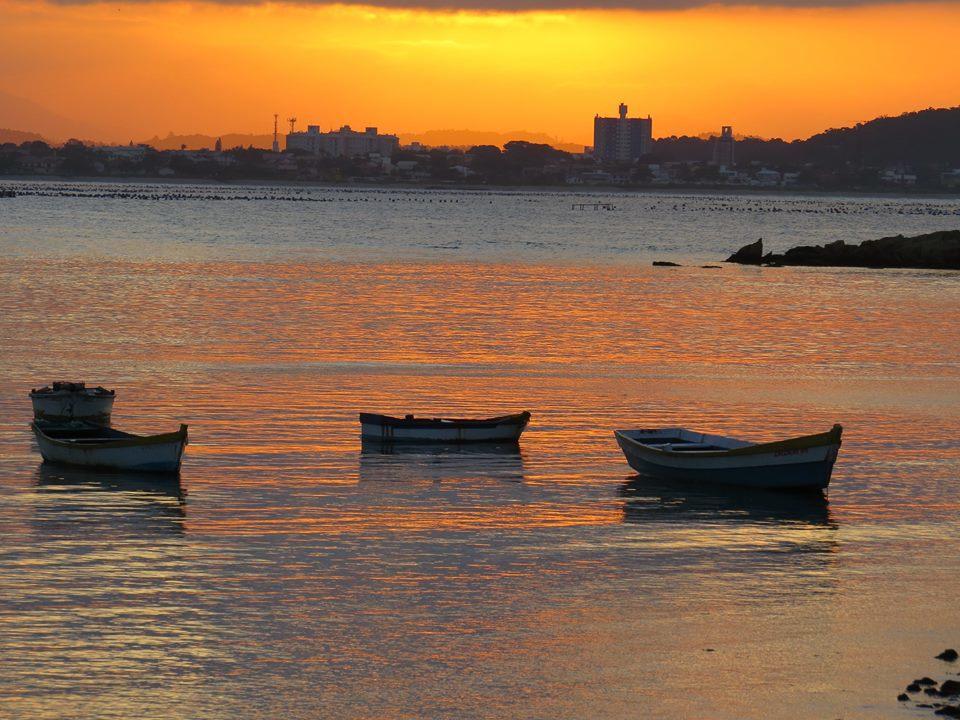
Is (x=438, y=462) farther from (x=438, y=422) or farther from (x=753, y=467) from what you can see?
(x=753, y=467)

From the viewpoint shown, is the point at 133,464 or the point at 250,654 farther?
the point at 133,464

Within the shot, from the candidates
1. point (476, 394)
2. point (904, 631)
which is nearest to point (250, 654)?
point (904, 631)

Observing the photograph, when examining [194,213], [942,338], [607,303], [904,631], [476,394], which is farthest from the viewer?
[194,213]

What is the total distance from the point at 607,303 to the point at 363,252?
4594 cm

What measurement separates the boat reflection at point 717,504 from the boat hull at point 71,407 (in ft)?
36.0

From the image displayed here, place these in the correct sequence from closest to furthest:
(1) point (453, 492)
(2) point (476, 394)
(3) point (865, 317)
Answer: (1) point (453, 492) < (2) point (476, 394) < (3) point (865, 317)

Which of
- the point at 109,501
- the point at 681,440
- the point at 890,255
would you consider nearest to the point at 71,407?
the point at 109,501

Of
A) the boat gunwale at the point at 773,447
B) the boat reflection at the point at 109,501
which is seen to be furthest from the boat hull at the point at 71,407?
the boat gunwale at the point at 773,447

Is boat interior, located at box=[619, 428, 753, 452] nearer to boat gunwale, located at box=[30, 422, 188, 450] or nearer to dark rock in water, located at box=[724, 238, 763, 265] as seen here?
boat gunwale, located at box=[30, 422, 188, 450]

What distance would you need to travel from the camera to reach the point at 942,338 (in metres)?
57.8

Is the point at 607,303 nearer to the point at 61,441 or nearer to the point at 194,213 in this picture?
the point at 61,441

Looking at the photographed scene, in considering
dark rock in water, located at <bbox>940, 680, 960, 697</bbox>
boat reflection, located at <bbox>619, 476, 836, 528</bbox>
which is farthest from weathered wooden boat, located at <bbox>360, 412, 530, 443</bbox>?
dark rock in water, located at <bbox>940, 680, 960, 697</bbox>

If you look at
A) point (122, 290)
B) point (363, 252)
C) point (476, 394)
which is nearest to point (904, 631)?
point (476, 394)

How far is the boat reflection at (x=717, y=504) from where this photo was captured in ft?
83.0
